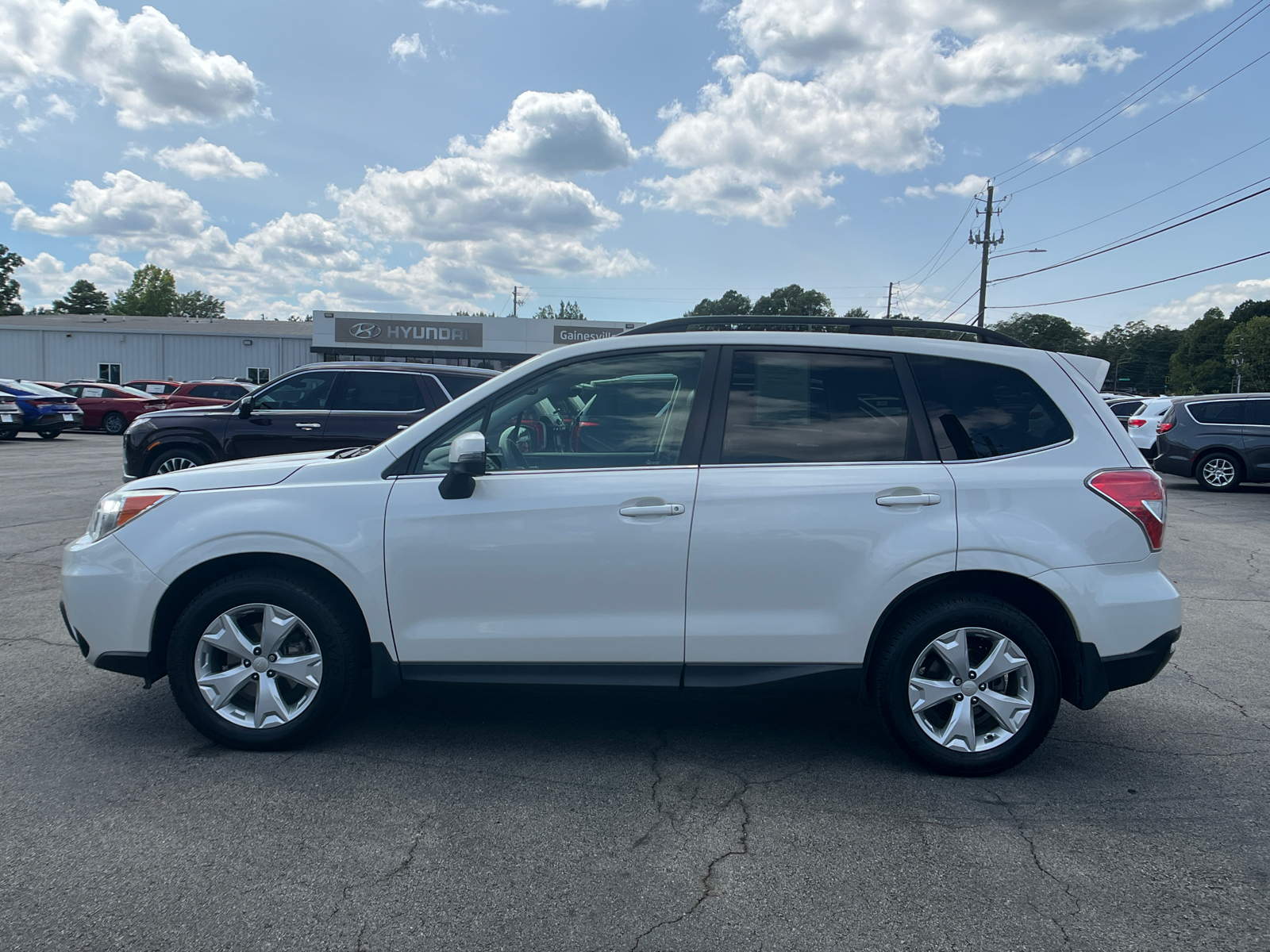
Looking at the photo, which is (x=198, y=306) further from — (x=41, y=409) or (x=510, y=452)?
(x=510, y=452)

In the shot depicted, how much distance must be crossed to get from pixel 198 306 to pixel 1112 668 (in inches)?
5433

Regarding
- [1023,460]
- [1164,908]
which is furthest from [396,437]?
[1164,908]

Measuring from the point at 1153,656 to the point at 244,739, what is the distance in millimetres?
3775

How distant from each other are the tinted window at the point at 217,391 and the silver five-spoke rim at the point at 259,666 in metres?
24.8

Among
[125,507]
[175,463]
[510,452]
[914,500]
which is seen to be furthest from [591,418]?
[175,463]

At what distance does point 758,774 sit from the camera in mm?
3600

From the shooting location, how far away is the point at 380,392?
10461mm

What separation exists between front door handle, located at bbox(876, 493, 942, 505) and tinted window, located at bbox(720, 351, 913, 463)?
188 millimetres

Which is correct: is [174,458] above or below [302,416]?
below

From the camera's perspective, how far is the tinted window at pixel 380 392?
10.4 m

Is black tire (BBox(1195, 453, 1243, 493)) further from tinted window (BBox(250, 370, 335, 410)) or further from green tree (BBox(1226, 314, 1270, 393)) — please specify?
green tree (BBox(1226, 314, 1270, 393))

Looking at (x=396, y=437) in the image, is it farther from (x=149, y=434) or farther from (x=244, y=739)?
(x=149, y=434)

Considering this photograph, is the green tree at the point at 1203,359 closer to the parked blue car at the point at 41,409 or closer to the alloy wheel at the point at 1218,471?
the alloy wheel at the point at 1218,471

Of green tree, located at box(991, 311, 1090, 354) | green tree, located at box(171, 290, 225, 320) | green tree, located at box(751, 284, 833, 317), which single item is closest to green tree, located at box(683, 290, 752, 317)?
green tree, located at box(751, 284, 833, 317)
